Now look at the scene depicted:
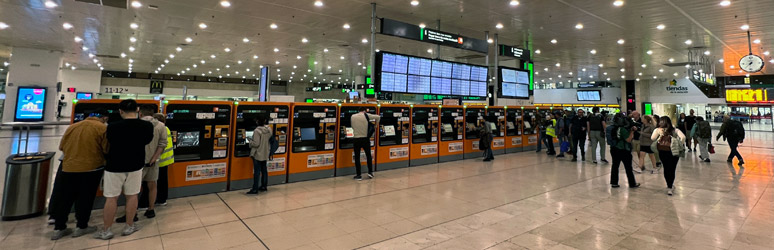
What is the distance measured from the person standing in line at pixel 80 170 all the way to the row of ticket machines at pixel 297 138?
991 mm

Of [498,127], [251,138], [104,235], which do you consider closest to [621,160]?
[498,127]

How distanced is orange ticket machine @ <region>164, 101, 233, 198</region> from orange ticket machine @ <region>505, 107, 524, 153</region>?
8.34m

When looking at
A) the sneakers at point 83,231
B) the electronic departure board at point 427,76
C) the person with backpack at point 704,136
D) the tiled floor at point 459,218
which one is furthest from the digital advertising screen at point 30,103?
the person with backpack at point 704,136

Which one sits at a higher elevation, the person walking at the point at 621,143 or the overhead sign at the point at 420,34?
the overhead sign at the point at 420,34

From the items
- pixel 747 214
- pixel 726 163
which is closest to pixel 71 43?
pixel 747 214

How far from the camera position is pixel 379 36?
11984 mm

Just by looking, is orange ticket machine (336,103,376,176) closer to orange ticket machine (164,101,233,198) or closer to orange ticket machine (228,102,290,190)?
orange ticket machine (228,102,290,190)

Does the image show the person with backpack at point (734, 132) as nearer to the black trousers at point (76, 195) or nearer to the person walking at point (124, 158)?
the person walking at point (124, 158)

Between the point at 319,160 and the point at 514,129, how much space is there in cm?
720

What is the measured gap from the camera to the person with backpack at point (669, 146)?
483 centimetres

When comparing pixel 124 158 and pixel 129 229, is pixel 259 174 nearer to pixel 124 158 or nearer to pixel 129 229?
pixel 129 229

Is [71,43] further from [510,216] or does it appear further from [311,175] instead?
[510,216]

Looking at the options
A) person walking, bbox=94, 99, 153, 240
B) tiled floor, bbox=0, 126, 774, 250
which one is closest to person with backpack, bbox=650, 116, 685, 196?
tiled floor, bbox=0, 126, 774, 250

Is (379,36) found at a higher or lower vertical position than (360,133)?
higher
